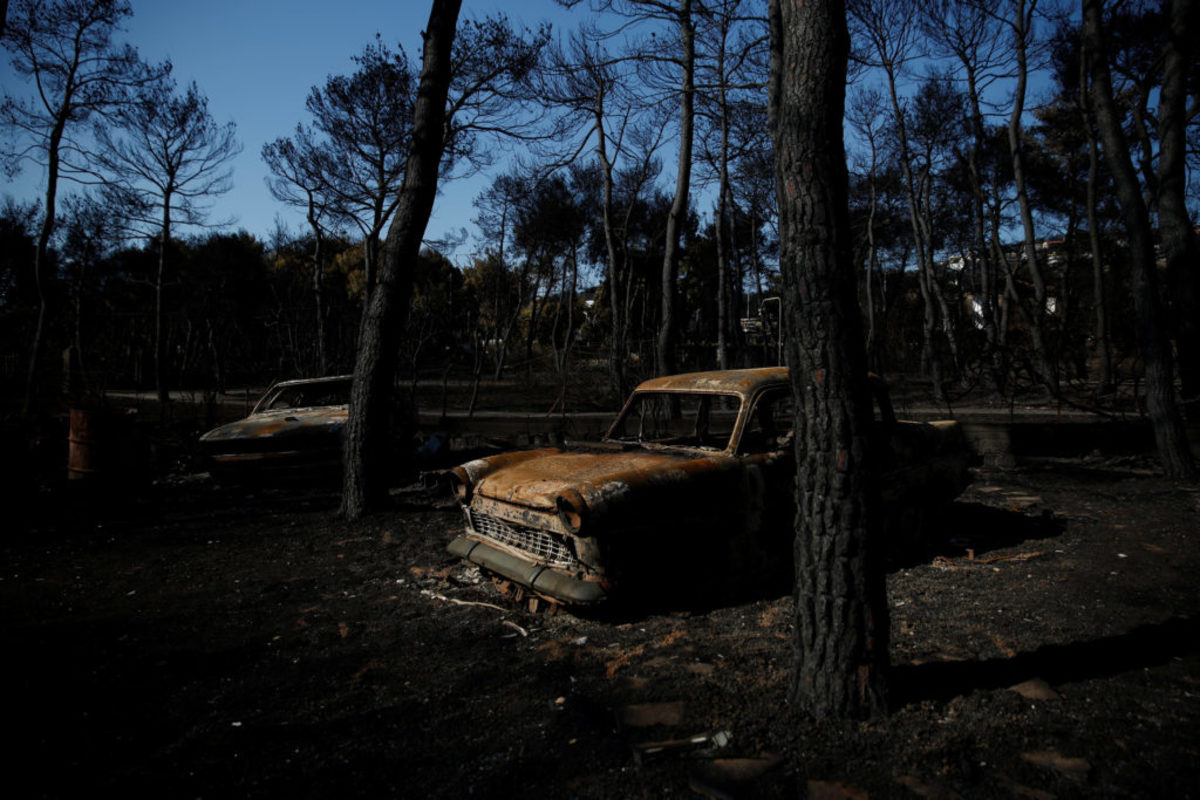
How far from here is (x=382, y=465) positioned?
251 inches

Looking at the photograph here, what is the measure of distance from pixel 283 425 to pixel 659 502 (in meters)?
6.07

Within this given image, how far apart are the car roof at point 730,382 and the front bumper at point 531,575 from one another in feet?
5.28

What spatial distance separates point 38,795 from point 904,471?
4.75 meters

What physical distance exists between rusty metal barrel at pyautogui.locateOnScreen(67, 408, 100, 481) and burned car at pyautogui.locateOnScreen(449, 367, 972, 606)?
571 cm

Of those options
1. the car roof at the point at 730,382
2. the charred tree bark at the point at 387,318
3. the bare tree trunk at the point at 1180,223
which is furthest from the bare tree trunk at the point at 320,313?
the bare tree trunk at the point at 1180,223

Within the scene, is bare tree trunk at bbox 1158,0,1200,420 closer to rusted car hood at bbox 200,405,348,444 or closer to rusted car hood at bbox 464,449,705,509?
rusted car hood at bbox 464,449,705,509

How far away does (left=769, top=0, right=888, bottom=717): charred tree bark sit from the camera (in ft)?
7.84

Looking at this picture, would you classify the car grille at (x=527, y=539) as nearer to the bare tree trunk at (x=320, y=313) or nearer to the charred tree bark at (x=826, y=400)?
the charred tree bark at (x=826, y=400)

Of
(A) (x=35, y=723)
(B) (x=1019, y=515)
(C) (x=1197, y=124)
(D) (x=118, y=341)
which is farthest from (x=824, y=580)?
(C) (x=1197, y=124)

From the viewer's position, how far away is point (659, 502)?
3.53 m

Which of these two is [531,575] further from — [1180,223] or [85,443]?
[1180,223]

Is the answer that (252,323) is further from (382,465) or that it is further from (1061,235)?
(1061,235)

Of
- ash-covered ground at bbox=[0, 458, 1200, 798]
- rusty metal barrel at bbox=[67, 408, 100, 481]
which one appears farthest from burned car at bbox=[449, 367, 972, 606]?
rusty metal barrel at bbox=[67, 408, 100, 481]

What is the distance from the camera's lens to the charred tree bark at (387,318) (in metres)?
6.22
